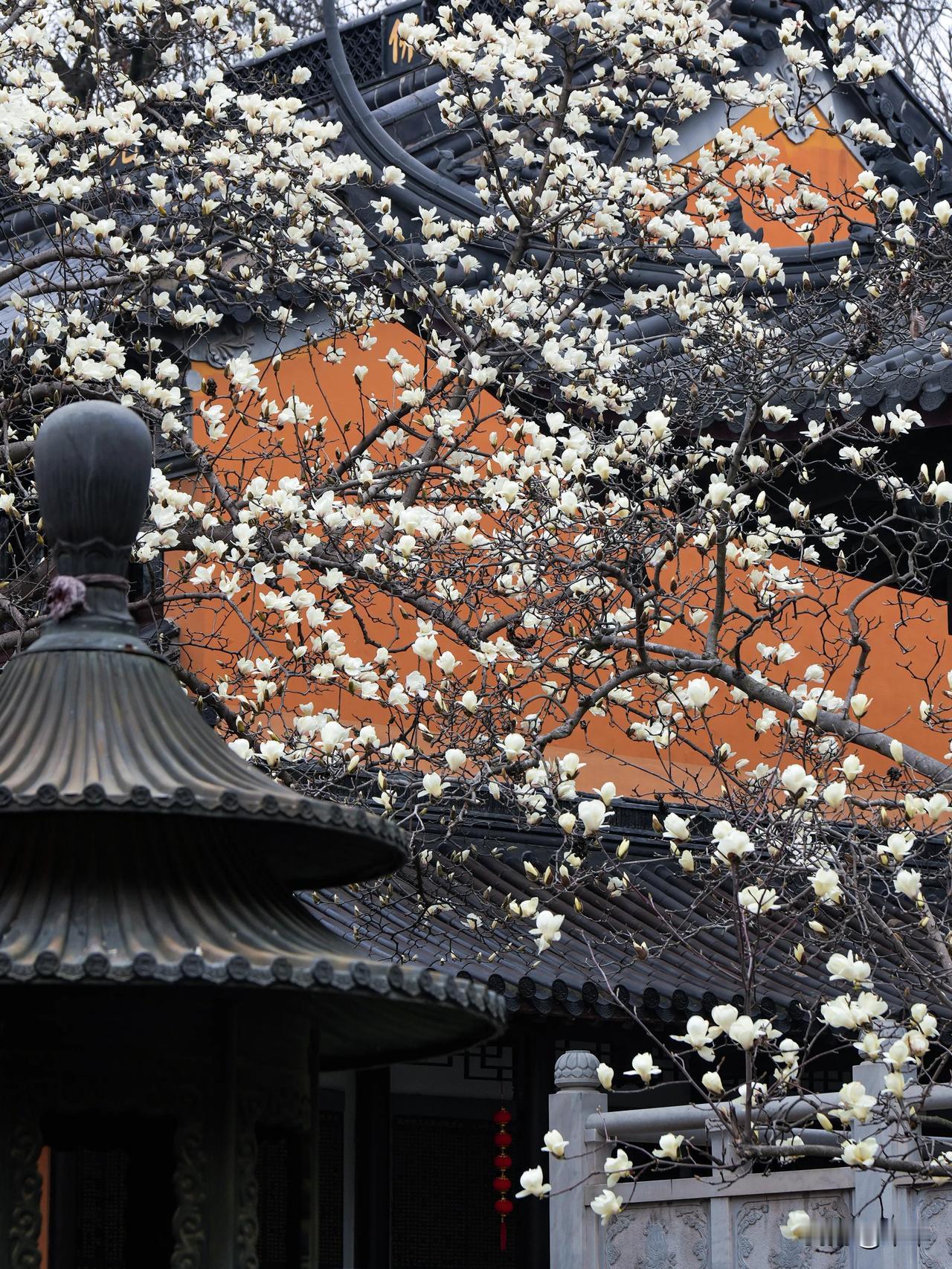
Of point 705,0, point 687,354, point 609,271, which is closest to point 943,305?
point 687,354

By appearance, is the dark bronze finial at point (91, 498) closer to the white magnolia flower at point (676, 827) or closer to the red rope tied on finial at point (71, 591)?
the red rope tied on finial at point (71, 591)

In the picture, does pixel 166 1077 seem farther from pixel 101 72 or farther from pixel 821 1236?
pixel 101 72

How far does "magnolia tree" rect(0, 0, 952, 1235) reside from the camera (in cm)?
753

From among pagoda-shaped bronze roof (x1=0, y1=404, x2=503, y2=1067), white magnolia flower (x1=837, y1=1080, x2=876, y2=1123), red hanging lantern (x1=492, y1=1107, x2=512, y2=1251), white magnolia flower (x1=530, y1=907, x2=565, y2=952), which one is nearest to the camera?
pagoda-shaped bronze roof (x1=0, y1=404, x2=503, y2=1067)

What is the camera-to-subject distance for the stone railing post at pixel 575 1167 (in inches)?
329

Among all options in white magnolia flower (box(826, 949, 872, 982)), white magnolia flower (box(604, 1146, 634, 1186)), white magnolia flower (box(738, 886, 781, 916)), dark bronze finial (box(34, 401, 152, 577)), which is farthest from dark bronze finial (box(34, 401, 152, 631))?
white magnolia flower (box(604, 1146, 634, 1186))

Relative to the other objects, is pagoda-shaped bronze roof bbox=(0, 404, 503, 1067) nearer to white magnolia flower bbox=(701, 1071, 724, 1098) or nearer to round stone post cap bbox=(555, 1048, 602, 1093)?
white magnolia flower bbox=(701, 1071, 724, 1098)

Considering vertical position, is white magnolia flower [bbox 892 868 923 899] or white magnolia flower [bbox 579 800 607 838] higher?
white magnolia flower [bbox 579 800 607 838]

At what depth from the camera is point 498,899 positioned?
35.9ft

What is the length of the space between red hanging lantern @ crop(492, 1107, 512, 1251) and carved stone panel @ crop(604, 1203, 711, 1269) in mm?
2516

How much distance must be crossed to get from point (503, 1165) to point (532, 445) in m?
4.47

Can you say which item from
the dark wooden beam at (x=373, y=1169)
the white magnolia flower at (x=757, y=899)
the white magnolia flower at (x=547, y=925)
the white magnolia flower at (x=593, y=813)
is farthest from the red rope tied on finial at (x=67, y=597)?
the dark wooden beam at (x=373, y=1169)

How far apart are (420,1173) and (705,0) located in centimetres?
717

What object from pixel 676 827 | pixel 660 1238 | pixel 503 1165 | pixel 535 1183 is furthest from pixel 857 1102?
pixel 503 1165
